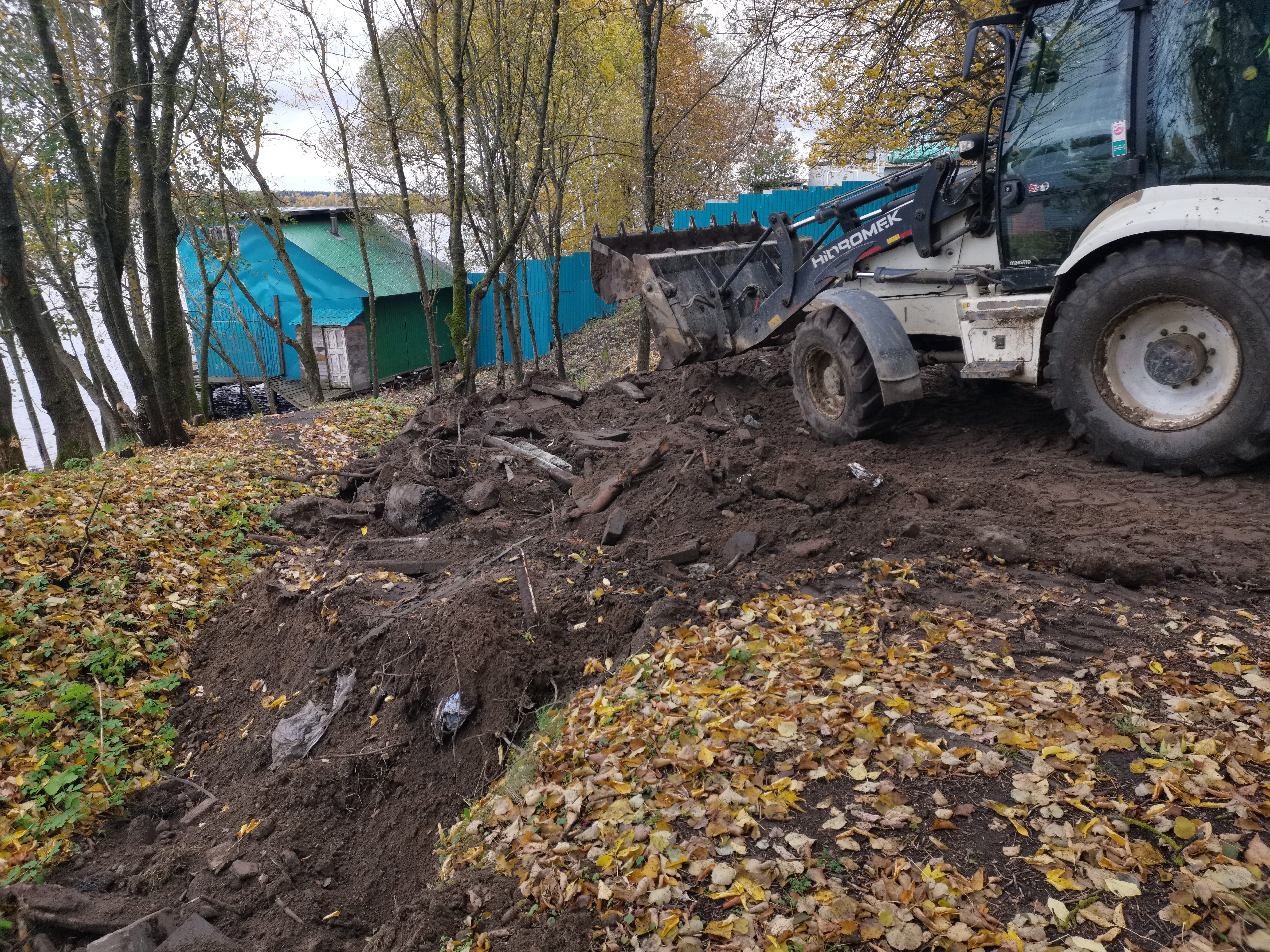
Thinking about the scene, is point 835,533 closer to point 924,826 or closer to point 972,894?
point 924,826

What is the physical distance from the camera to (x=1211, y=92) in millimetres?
4953

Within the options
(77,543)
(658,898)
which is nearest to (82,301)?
(77,543)

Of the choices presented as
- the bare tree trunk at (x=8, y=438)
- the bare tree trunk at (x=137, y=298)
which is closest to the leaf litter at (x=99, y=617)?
the bare tree trunk at (x=8, y=438)

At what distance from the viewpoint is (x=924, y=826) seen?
2877 mm

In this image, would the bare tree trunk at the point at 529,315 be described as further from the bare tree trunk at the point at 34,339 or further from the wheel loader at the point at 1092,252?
the wheel loader at the point at 1092,252

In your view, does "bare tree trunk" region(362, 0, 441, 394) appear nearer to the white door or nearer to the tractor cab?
the white door

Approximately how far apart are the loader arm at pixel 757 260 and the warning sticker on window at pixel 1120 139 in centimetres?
112

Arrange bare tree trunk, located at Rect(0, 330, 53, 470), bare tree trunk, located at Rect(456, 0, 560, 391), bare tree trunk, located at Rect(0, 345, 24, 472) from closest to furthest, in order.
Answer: bare tree trunk, located at Rect(0, 345, 24, 472) → bare tree trunk, located at Rect(456, 0, 560, 391) → bare tree trunk, located at Rect(0, 330, 53, 470)

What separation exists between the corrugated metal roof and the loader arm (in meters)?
16.5

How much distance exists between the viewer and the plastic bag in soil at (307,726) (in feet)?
15.3

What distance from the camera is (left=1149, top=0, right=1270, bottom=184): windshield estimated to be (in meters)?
4.78

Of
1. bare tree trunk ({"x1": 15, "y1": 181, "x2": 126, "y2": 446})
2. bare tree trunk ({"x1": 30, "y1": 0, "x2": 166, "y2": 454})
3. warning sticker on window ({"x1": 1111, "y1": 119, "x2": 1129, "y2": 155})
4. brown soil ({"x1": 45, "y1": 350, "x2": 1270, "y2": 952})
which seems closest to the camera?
brown soil ({"x1": 45, "y1": 350, "x2": 1270, "y2": 952})

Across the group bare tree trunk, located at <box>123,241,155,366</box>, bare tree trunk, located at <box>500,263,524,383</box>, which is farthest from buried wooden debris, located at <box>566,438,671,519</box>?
bare tree trunk, located at <box>123,241,155,366</box>

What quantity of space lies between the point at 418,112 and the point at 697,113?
486 inches
